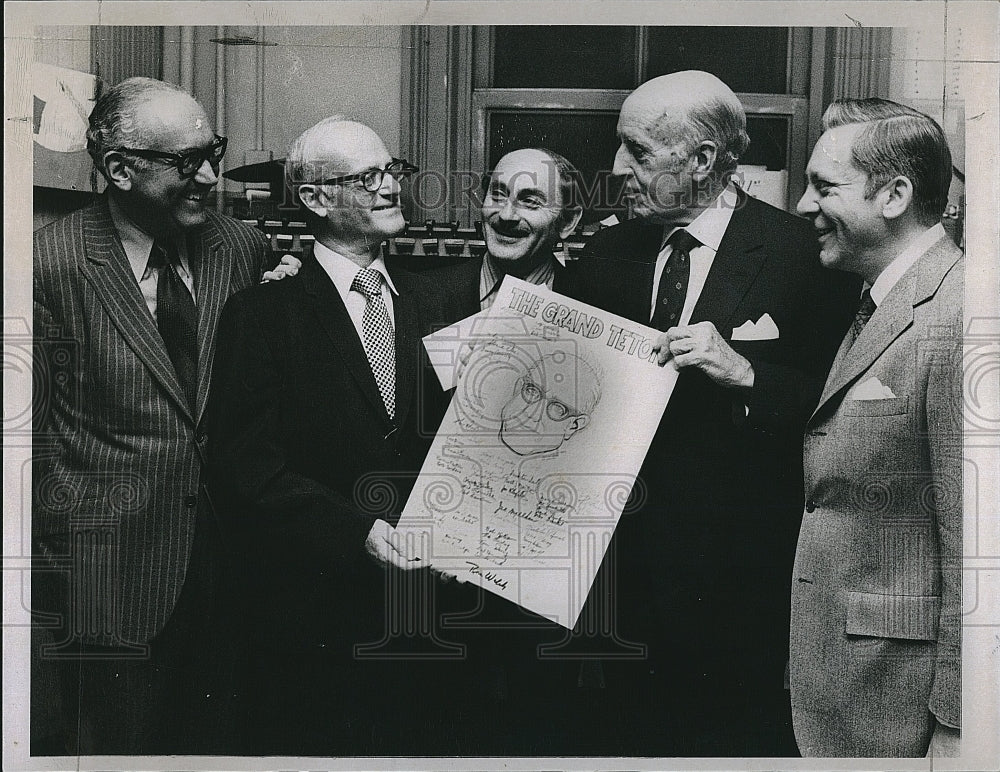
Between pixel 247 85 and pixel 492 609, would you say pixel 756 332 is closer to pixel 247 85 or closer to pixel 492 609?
pixel 492 609

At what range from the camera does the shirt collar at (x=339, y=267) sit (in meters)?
2.48

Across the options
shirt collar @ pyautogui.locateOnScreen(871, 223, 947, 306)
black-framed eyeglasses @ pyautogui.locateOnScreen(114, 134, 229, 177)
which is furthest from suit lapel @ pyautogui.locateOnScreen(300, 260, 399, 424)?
shirt collar @ pyautogui.locateOnScreen(871, 223, 947, 306)

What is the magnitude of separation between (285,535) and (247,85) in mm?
1175

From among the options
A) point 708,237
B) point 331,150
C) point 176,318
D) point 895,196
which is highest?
point 331,150

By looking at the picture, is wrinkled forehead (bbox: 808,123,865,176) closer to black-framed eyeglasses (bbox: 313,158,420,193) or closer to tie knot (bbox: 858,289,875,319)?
tie knot (bbox: 858,289,875,319)

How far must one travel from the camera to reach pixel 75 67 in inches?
98.3

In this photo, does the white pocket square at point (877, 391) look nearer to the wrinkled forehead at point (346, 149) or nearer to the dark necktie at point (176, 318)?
the wrinkled forehead at point (346, 149)

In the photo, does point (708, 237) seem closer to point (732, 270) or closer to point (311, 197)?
point (732, 270)

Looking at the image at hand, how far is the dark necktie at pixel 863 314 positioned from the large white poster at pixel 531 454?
60 cm

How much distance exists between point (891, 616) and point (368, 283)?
1.59 metres

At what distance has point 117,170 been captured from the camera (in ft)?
8.11

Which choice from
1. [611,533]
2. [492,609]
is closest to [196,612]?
[492,609]

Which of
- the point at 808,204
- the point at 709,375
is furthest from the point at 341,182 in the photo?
the point at 808,204

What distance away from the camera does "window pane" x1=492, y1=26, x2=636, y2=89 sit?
8.15 feet
